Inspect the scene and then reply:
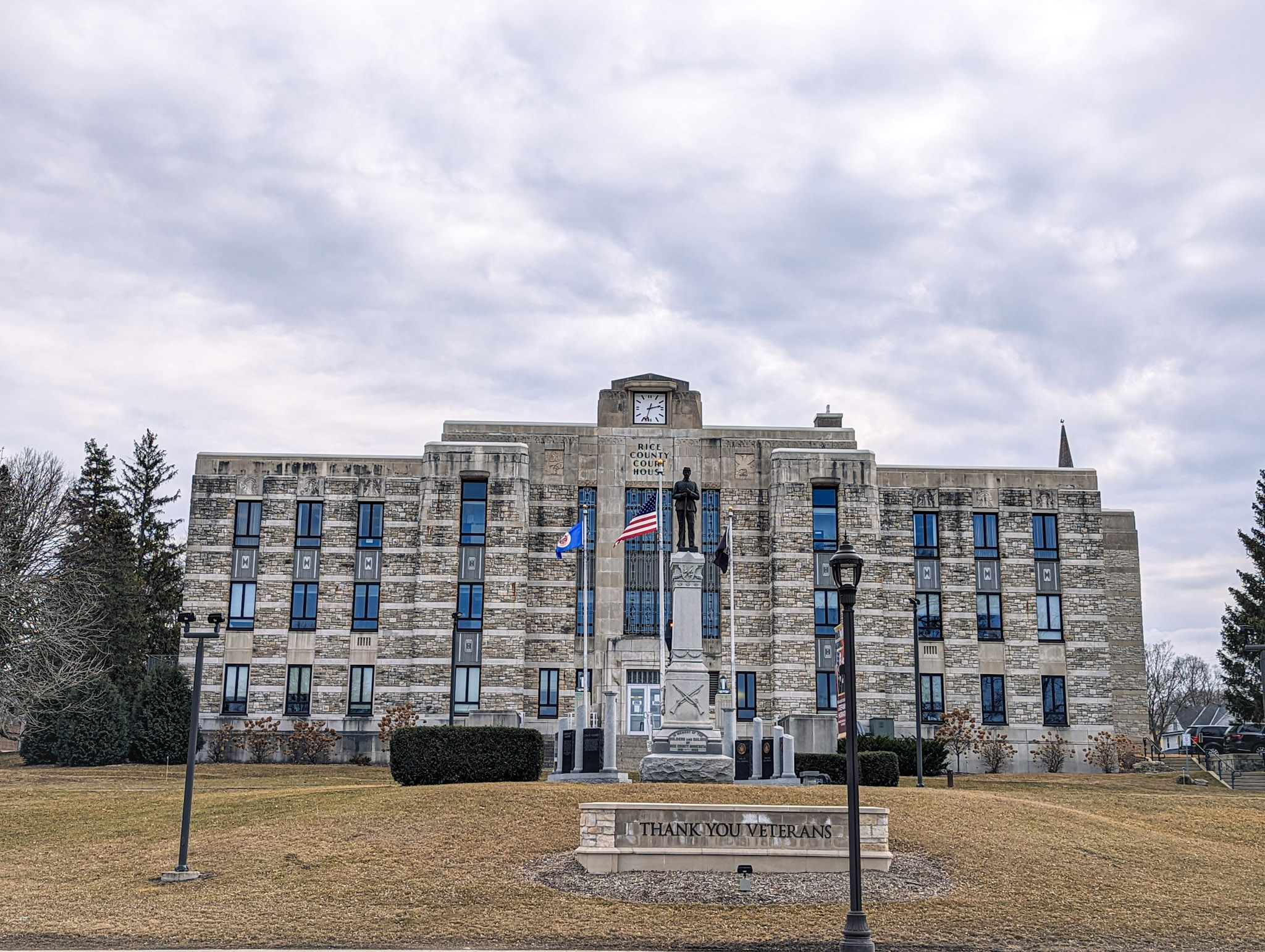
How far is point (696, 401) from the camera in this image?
51.6m

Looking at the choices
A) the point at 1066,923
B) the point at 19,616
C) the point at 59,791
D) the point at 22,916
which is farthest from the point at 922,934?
the point at 19,616

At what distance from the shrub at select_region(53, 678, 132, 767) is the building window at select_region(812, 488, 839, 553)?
89.9 feet

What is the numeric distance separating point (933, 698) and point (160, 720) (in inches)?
1184

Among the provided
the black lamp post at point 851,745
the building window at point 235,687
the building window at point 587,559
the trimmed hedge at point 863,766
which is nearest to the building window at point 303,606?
the building window at point 235,687

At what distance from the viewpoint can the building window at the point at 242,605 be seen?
163ft

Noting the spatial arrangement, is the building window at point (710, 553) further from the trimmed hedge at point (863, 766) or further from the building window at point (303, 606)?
the trimmed hedge at point (863, 766)

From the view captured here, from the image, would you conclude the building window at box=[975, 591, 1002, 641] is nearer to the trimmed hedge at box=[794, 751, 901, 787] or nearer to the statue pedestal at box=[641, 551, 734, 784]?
the trimmed hedge at box=[794, 751, 901, 787]

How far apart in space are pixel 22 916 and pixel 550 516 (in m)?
34.6

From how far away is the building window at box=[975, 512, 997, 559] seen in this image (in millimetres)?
51000

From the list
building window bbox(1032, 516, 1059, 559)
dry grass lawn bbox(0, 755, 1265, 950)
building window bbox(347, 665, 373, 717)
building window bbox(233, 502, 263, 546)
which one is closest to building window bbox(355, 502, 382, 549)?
building window bbox(233, 502, 263, 546)

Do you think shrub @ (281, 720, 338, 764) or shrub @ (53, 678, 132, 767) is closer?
shrub @ (53, 678, 132, 767)

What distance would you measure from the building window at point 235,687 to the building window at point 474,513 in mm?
10197

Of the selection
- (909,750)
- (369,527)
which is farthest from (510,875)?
(369,527)

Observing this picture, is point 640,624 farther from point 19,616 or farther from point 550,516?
point 19,616
